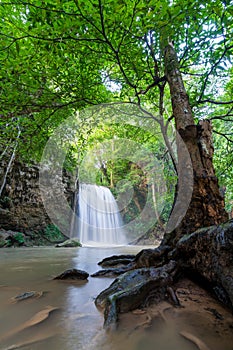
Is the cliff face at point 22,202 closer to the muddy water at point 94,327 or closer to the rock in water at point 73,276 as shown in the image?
the rock in water at point 73,276

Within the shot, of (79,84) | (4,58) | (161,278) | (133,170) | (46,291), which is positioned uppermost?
(133,170)

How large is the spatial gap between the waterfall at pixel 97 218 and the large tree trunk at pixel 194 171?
1368cm

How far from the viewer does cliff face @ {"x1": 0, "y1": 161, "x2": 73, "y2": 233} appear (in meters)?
11.8

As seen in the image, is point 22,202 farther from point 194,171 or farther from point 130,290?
point 130,290

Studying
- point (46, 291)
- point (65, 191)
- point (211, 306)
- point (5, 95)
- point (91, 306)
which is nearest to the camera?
point (211, 306)

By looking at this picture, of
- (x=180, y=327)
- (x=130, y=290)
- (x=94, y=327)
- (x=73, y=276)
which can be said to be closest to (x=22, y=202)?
(x=73, y=276)

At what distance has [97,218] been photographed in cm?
1733

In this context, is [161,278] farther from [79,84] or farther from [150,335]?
[79,84]

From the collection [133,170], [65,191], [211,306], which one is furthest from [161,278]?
[133,170]

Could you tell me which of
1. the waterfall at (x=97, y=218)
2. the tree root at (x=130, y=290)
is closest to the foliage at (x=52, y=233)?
the waterfall at (x=97, y=218)

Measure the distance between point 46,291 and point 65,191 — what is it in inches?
577

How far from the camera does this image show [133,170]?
808 inches

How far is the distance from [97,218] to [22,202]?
656 centimetres

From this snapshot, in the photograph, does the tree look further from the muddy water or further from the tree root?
the muddy water
